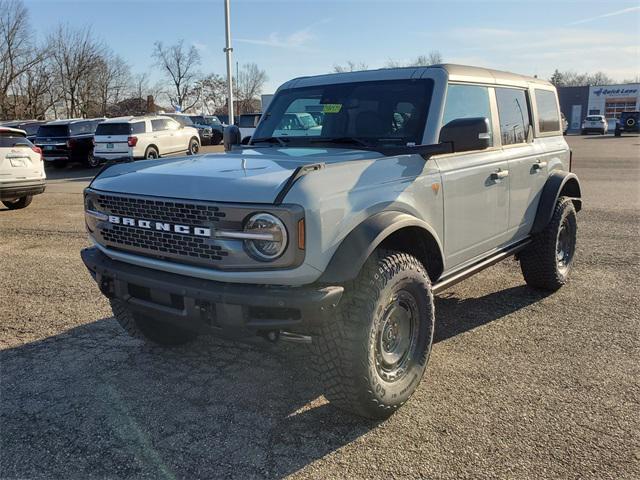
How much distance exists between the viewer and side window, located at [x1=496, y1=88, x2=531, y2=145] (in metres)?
4.54

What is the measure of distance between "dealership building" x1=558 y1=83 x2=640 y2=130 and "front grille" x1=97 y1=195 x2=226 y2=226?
225ft

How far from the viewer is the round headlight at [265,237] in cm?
261

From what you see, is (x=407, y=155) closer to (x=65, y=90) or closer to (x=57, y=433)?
(x=57, y=433)

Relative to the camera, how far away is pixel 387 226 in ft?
9.55

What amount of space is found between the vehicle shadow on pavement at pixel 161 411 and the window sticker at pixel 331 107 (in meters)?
1.85

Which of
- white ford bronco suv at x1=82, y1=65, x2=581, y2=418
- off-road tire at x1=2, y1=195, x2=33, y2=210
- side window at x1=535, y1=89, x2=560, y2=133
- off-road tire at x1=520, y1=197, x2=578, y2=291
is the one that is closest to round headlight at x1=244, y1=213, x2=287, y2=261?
white ford bronco suv at x1=82, y1=65, x2=581, y2=418

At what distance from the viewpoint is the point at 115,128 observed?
59.9 ft

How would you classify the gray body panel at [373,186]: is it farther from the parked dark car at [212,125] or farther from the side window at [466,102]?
the parked dark car at [212,125]

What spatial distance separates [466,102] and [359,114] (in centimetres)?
82

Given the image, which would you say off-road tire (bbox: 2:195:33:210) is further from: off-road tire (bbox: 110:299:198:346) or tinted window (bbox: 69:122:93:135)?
tinted window (bbox: 69:122:93:135)

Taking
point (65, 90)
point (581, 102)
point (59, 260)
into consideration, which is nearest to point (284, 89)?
point (59, 260)

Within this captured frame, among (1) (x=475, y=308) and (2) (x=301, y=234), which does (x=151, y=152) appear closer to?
(1) (x=475, y=308)

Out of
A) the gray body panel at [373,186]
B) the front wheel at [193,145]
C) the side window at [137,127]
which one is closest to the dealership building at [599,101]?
the front wheel at [193,145]

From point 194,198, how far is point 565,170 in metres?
4.27
